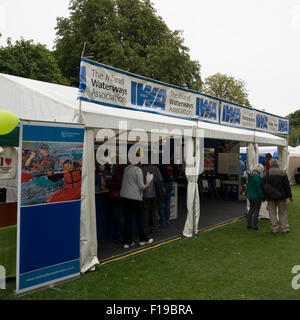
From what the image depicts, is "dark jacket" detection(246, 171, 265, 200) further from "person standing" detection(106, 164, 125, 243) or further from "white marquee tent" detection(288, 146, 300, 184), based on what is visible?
"white marquee tent" detection(288, 146, 300, 184)

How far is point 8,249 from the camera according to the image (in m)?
4.34

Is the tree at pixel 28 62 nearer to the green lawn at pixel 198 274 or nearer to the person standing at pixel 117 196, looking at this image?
the person standing at pixel 117 196

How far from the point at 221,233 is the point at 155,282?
126 inches

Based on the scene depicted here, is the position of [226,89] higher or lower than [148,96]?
higher

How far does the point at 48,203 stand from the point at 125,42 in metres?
19.1

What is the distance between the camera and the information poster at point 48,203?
388 centimetres

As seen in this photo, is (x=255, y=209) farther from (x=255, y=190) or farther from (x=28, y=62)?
(x=28, y=62)

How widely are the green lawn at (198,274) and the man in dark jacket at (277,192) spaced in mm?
565

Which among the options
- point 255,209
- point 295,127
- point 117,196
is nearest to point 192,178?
point 117,196

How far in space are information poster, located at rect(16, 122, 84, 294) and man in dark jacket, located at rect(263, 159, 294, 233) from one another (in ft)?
14.6

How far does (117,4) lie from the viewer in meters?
22.6

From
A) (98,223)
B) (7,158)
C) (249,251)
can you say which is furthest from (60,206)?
(249,251)
